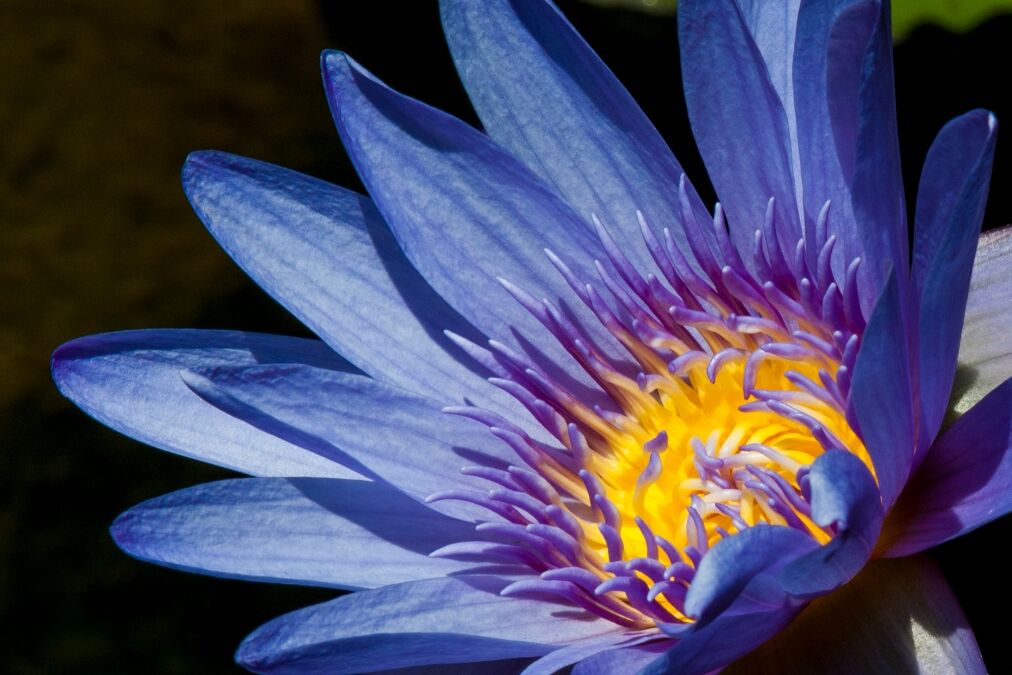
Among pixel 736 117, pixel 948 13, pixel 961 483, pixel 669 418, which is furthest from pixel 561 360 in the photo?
pixel 948 13

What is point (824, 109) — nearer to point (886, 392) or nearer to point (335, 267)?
point (886, 392)

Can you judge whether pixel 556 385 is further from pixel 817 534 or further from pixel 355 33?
pixel 355 33

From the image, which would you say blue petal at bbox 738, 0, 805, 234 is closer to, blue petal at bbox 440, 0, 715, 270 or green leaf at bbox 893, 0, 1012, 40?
blue petal at bbox 440, 0, 715, 270

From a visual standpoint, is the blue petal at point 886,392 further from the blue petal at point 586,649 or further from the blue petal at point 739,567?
the blue petal at point 586,649

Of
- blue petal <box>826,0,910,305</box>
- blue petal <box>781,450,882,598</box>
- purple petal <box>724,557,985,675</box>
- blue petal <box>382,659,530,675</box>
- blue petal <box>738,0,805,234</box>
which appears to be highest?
blue petal <box>738,0,805,234</box>

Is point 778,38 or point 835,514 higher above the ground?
point 778,38

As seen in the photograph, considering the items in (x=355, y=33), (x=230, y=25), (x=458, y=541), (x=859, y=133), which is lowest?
(x=458, y=541)

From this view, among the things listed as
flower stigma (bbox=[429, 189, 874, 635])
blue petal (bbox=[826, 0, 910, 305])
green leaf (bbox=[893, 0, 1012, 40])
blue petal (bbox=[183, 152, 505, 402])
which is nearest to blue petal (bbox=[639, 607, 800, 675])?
flower stigma (bbox=[429, 189, 874, 635])

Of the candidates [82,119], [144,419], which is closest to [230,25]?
[82,119]
